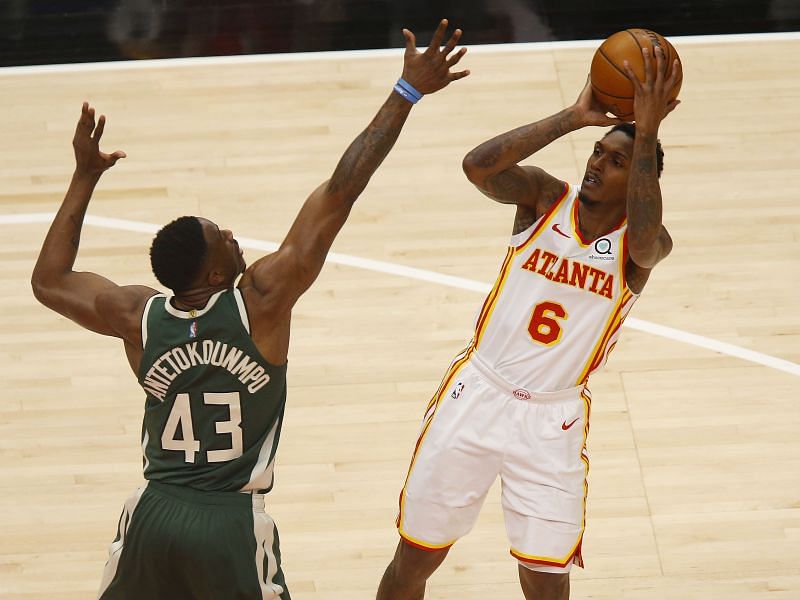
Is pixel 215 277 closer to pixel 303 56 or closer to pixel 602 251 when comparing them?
pixel 602 251

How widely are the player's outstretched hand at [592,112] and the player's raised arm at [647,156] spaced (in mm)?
182

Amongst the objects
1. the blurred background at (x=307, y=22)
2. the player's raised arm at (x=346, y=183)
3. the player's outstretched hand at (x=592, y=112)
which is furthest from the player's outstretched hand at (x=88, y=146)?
the blurred background at (x=307, y=22)

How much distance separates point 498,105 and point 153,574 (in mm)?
4793

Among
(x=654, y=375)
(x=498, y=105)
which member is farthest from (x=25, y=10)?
(x=654, y=375)

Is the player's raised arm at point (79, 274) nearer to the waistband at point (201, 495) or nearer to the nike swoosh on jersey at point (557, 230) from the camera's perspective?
the waistband at point (201, 495)

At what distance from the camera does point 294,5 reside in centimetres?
946

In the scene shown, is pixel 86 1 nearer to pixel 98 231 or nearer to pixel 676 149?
pixel 98 231

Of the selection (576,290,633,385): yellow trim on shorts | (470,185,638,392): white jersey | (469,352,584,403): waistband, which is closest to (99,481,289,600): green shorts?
(469,352,584,403): waistband

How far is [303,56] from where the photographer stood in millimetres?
8836

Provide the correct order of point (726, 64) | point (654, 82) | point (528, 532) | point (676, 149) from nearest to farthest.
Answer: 1. point (654, 82)
2. point (528, 532)
3. point (676, 149)
4. point (726, 64)

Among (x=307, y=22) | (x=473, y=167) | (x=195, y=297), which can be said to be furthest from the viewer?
(x=307, y=22)

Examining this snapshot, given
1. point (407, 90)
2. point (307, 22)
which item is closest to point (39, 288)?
point (407, 90)

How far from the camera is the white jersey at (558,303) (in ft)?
15.0

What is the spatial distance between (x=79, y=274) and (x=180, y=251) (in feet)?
1.63
